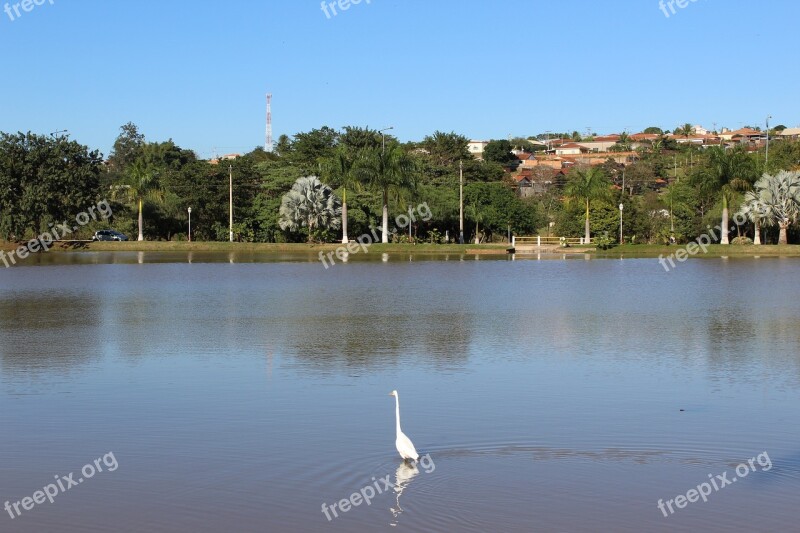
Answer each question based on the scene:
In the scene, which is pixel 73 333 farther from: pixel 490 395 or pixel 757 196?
pixel 757 196

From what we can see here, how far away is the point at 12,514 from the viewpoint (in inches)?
412

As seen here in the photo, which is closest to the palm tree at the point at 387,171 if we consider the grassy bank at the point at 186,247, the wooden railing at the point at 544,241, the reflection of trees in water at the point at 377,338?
the grassy bank at the point at 186,247

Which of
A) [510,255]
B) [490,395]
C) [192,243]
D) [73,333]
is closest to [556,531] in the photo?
[490,395]

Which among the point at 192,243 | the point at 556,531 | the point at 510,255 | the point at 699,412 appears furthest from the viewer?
the point at 192,243

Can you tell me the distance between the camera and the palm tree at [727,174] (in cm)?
7331

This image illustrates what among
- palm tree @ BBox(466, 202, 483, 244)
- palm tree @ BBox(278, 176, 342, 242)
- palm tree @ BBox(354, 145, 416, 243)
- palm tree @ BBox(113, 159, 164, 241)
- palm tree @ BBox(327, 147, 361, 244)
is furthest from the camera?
palm tree @ BBox(466, 202, 483, 244)

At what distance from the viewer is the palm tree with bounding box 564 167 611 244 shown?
79.3 meters

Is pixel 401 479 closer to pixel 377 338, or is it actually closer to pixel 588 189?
pixel 377 338

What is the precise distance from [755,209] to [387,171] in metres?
25.4

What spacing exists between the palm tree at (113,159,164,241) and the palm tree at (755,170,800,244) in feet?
147

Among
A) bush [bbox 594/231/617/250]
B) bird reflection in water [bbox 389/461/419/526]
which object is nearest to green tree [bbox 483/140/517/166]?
bush [bbox 594/231/617/250]

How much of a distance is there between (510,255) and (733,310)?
132 feet

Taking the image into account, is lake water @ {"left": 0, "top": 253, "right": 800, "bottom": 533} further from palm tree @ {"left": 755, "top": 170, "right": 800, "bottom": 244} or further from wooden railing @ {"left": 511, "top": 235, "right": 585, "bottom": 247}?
wooden railing @ {"left": 511, "top": 235, "right": 585, "bottom": 247}

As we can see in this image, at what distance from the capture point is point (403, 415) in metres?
14.8
